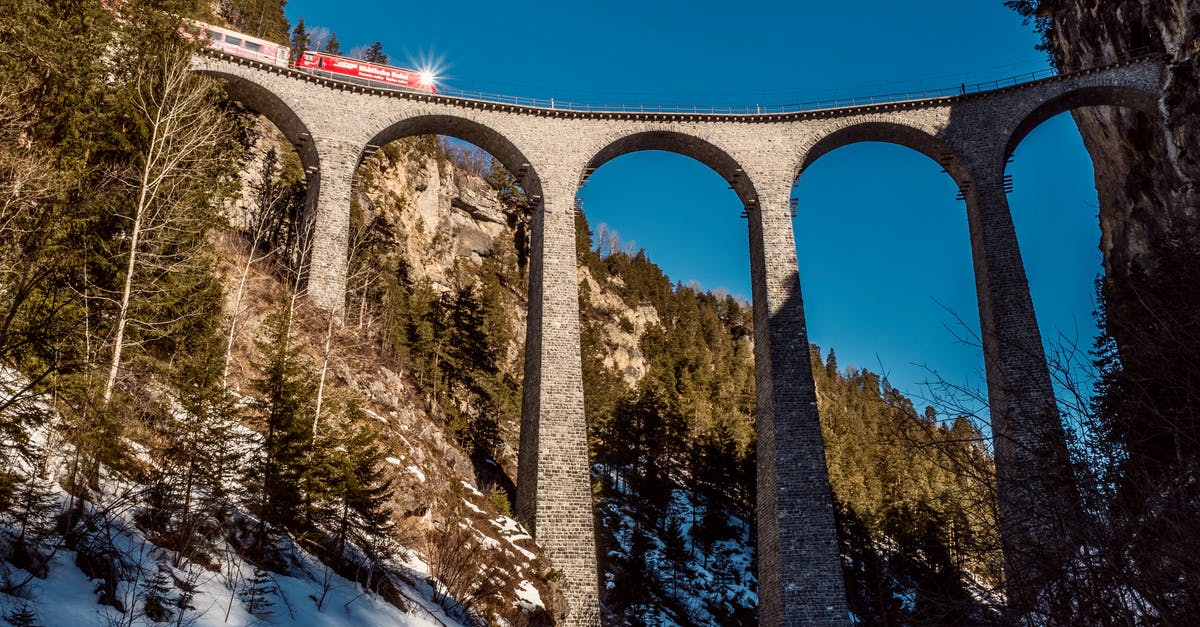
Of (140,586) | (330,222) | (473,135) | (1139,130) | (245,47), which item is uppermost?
(1139,130)

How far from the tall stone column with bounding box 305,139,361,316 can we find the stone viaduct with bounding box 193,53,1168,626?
0.16 feet

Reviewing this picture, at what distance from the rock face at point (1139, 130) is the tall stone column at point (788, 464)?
11.4 meters

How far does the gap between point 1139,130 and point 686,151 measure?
17157 millimetres

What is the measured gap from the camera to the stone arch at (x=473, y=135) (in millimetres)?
28438

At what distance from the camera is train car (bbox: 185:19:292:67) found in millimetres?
26766

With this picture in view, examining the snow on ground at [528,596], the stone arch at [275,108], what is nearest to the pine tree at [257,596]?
the snow on ground at [528,596]

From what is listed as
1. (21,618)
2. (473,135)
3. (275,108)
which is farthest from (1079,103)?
(21,618)

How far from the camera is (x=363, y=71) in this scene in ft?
95.3

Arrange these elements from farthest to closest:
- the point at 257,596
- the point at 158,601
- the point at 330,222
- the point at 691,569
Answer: the point at 691,569 → the point at 330,222 → the point at 257,596 → the point at 158,601

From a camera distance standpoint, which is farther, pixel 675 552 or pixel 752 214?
pixel 675 552

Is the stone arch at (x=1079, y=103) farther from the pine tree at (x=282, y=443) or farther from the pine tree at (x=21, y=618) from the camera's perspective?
the pine tree at (x=21, y=618)

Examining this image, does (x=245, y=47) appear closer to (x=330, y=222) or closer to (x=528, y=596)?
(x=330, y=222)

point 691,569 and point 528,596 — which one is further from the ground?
point 691,569

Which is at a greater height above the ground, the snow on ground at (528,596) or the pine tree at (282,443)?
the pine tree at (282,443)
